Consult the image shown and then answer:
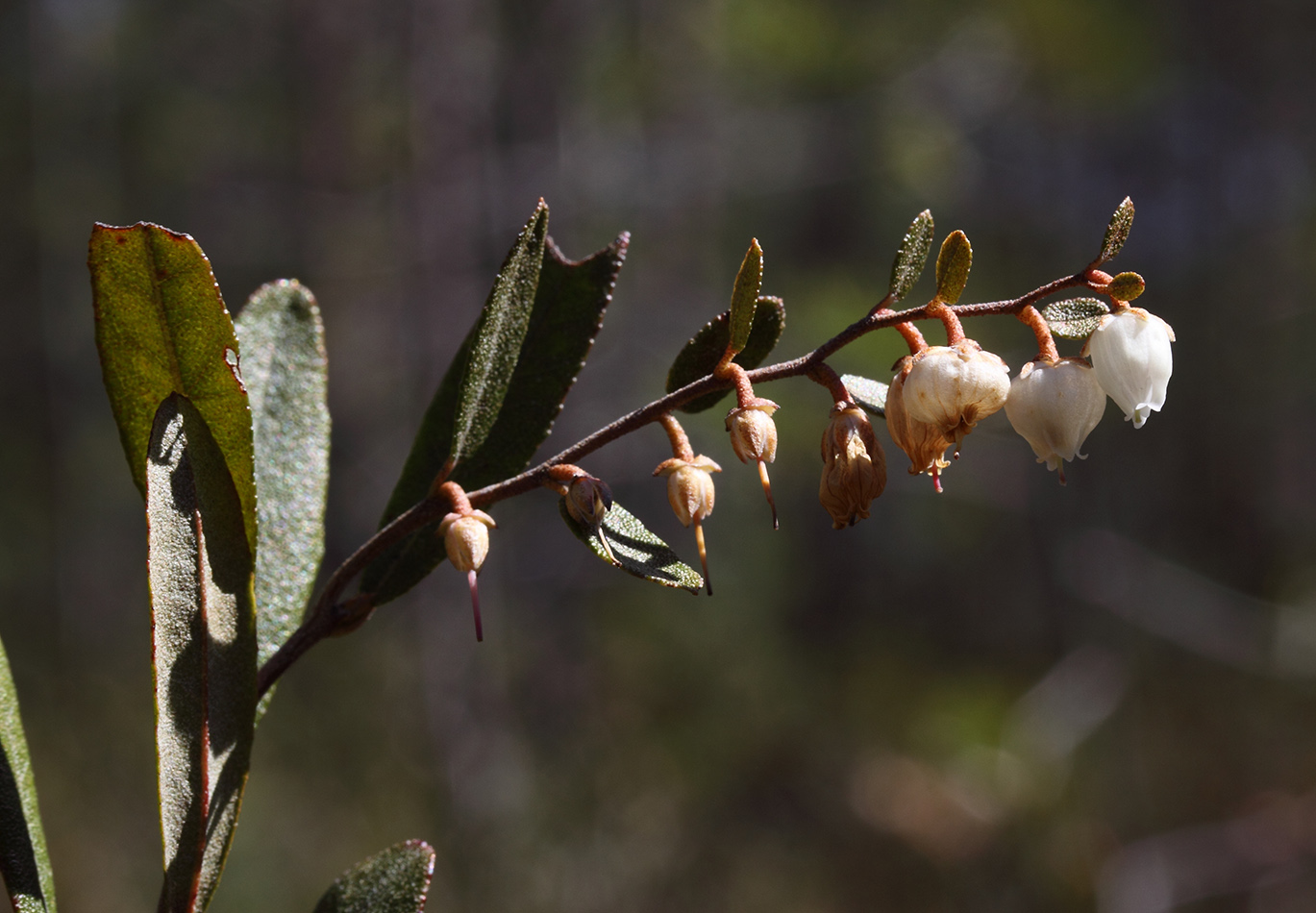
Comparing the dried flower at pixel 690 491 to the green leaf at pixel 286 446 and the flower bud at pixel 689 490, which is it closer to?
the flower bud at pixel 689 490

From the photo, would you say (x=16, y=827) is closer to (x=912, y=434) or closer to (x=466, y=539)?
(x=466, y=539)

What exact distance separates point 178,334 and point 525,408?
0.24 metres

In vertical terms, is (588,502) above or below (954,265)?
below

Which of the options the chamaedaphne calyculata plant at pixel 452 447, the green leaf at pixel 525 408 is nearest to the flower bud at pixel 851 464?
the chamaedaphne calyculata plant at pixel 452 447

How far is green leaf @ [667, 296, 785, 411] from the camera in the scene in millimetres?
628

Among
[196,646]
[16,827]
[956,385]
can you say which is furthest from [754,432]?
[16,827]

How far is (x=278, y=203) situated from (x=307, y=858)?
13.9 ft

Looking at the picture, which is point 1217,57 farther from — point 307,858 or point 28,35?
point 28,35

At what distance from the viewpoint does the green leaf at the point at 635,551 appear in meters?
0.51

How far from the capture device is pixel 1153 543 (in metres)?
6.00

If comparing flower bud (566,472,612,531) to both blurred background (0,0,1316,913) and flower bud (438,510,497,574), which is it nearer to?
flower bud (438,510,497,574)

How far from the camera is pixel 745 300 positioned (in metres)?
0.54

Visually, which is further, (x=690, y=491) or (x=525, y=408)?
(x=525, y=408)

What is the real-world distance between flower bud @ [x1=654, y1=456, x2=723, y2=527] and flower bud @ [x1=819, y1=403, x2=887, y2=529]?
65 mm
